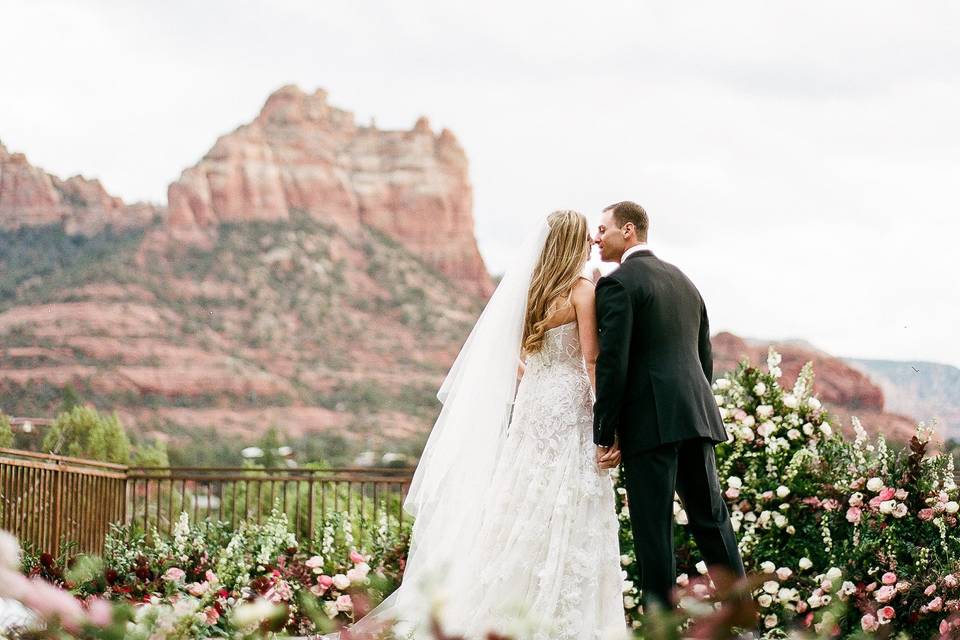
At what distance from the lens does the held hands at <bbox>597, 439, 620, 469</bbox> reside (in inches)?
166

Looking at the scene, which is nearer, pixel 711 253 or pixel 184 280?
pixel 711 253

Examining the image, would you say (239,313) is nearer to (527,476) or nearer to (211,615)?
(211,615)

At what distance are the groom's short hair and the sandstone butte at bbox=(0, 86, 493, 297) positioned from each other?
201 ft

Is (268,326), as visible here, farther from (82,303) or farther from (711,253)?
(711,253)

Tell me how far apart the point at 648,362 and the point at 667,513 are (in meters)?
0.55

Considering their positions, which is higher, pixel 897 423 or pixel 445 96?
pixel 445 96

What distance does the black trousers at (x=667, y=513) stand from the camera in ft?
13.5

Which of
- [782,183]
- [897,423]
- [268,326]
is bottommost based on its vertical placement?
[897,423]

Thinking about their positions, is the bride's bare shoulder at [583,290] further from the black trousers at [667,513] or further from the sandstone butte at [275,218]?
the sandstone butte at [275,218]

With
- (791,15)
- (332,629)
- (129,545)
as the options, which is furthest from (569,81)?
(332,629)

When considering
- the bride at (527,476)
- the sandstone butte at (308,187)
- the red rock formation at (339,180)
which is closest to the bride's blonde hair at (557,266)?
the bride at (527,476)

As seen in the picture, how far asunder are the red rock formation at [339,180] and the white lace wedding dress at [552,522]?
61.8 metres

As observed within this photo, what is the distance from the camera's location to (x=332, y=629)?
4.26 ft

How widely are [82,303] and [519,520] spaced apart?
2162 inches
